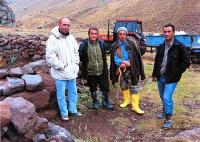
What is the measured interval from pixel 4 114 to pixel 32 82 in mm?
2031

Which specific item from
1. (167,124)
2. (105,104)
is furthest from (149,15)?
(167,124)

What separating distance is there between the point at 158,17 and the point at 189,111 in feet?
134

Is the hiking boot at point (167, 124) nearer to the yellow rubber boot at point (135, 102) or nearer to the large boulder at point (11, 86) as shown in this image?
the yellow rubber boot at point (135, 102)

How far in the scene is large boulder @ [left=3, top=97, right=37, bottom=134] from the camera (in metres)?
5.41

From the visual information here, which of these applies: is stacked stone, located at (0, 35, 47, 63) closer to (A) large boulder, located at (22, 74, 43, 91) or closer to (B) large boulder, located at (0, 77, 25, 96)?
(A) large boulder, located at (22, 74, 43, 91)

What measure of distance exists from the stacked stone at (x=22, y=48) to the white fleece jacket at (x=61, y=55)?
15.3ft

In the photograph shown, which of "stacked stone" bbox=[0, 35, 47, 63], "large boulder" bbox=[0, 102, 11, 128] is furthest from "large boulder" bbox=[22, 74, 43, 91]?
"stacked stone" bbox=[0, 35, 47, 63]

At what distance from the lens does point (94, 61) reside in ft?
26.3

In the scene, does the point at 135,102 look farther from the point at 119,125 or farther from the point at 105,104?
the point at 119,125

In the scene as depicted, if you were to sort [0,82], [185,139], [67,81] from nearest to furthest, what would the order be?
[185,139]
[0,82]
[67,81]

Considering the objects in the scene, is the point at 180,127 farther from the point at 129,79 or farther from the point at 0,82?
the point at 0,82

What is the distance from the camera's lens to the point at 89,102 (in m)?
8.65

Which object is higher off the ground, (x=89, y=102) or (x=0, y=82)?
(x=0, y=82)

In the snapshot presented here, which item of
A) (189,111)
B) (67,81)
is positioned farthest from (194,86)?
(67,81)
